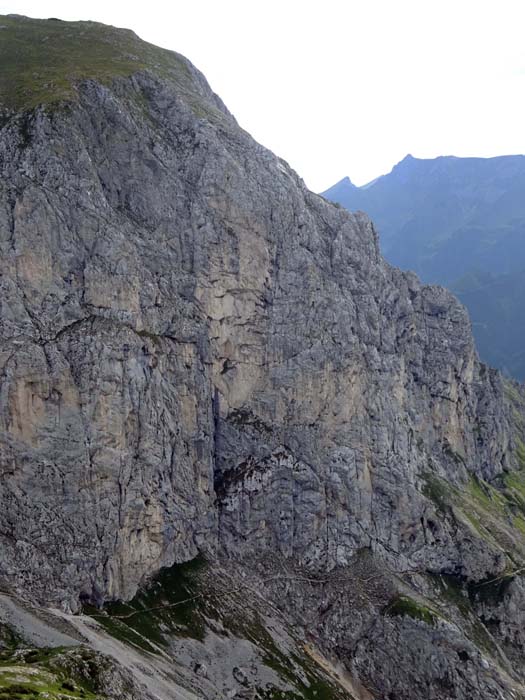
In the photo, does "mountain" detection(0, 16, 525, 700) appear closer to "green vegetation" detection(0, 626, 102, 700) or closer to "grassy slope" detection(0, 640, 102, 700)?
"green vegetation" detection(0, 626, 102, 700)

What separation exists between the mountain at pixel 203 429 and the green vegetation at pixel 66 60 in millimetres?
666

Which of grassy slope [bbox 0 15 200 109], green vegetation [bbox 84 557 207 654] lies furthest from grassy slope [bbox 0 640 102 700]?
grassy slope [bbox 0 15 200 109]

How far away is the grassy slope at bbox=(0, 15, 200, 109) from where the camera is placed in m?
109

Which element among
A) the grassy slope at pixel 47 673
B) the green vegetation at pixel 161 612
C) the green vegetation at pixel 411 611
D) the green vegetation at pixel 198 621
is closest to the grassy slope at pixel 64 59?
the green vegetation at pixel 161 612

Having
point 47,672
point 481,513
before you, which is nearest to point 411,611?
point 481,513

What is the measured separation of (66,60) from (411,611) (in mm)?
113227

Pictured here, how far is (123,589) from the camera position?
307 feet

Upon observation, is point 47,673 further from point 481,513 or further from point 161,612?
point 481,513

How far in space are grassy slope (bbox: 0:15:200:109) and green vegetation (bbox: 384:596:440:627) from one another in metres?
97.4

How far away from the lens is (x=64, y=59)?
123 metres

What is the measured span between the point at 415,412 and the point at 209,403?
53.7 m

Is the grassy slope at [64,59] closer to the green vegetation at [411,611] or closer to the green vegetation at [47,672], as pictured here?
the green vegetation at [47,672]

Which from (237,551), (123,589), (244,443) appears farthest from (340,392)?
(123,589)

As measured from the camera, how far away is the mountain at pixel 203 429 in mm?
89562
